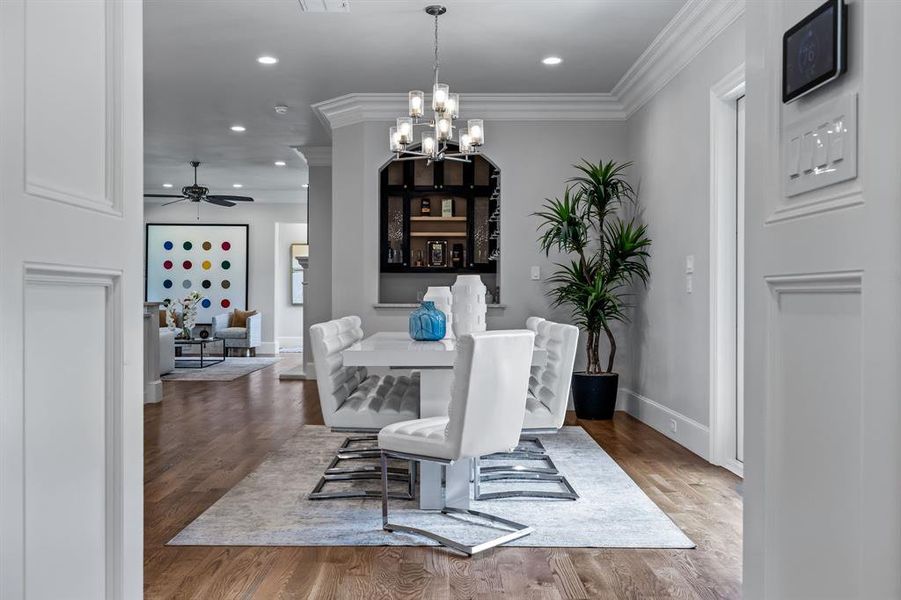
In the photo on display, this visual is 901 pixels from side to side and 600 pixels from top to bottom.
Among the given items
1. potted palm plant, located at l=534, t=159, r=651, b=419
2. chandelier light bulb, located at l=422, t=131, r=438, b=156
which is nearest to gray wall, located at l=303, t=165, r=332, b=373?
potted palm plant, located at l=534, t=159, r=651, b=419

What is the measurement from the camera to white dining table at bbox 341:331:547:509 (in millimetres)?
3055

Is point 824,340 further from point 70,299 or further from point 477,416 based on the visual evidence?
point 477,416

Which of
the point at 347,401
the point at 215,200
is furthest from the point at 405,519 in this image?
the point at 215,200

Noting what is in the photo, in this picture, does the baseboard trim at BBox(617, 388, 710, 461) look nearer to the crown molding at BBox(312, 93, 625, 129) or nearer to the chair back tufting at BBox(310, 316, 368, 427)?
the chair back tufting at BBox(310, 316, 368, 427)

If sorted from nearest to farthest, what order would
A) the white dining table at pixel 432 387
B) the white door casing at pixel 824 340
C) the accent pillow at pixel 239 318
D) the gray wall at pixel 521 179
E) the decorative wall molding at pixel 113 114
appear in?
the white door casing at pixel 824 340
the decorative wall molding at pixel 113 114
the white dining table at pixel 432 387
the gray wall at pixel 521 179
the accent pillow at pixel 239 318

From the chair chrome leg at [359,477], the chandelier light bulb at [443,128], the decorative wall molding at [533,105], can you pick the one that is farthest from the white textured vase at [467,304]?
the decorative wall molding at [533,105]

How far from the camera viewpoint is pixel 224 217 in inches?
518

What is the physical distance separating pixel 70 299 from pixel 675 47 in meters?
4.52

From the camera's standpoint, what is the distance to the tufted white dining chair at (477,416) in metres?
2.59

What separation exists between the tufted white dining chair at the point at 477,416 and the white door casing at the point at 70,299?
1488mm

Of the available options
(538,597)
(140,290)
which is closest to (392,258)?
(538,597)

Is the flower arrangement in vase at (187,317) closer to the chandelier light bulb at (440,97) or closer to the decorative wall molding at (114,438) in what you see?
the chandelier light bulb at (440,97)

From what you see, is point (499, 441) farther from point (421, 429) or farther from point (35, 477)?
point (35, 477)

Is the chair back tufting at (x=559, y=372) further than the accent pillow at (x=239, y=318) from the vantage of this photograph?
No
